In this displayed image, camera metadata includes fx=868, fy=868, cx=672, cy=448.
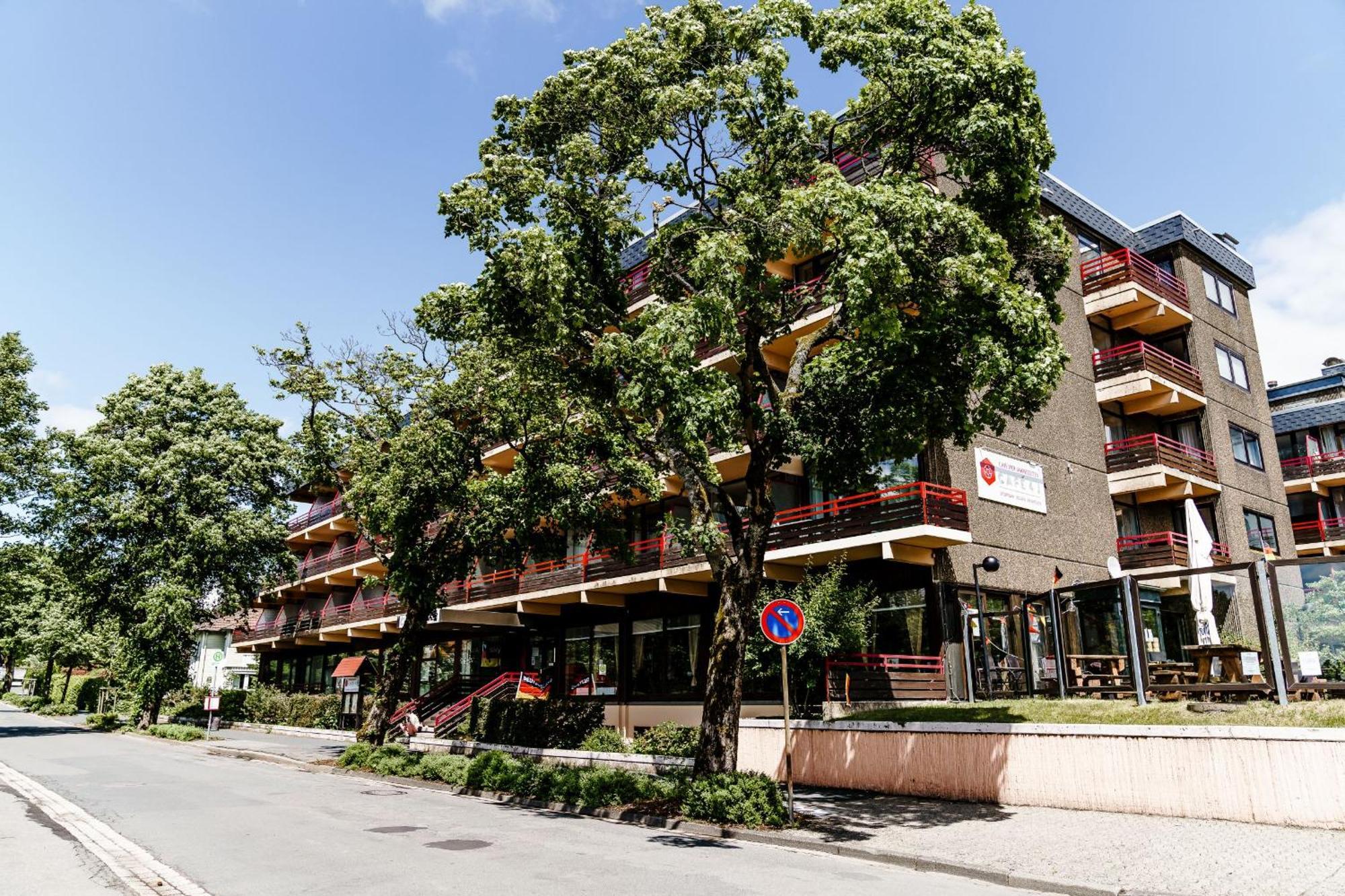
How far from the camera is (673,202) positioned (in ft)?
50.3

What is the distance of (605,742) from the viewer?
74.0ft

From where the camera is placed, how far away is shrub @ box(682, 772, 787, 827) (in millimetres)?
12023

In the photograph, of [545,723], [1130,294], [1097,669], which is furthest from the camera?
[1130,294]

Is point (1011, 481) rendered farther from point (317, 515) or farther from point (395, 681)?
point (317, 515)

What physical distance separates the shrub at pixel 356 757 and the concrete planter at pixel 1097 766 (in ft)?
33.3

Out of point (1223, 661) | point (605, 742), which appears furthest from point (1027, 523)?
point (605, 742)

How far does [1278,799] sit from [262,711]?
44340 mm

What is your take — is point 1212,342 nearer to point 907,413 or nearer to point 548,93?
point 907,413

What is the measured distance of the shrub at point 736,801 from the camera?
12.0 meters

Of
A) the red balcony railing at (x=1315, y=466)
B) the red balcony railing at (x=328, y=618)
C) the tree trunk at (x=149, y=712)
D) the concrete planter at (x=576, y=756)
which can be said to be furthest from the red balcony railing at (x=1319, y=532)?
the tree trunk at (x=149, y=712)

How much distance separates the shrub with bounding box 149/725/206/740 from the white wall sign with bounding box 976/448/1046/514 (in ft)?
94.2

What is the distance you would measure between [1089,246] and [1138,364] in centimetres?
472

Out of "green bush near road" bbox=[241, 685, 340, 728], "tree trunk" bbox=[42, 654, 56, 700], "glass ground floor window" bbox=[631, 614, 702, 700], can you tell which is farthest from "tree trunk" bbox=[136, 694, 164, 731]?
"tree trunk" bbox=[42, 654, 56, 700]

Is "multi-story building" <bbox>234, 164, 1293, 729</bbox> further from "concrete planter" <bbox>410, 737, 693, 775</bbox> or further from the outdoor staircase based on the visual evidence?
"concrete planter" <bbox>410, 737, 693, 775</bbox>
